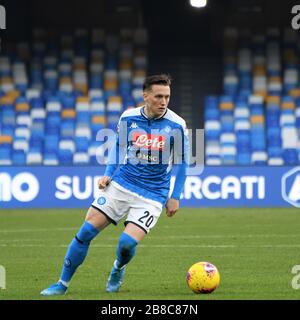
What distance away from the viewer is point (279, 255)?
12.9 meters

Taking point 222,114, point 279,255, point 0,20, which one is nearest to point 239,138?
point 222,114

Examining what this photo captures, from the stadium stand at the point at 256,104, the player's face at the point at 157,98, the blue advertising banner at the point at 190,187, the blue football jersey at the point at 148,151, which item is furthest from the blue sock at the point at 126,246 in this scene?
the stadium stand at the point at 256,104

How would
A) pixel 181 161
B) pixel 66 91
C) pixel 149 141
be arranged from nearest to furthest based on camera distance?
pixel 149 141, pixel 181 161, pixel 66 91

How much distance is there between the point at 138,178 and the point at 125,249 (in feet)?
2.19

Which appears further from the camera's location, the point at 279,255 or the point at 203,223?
the point at 203,223

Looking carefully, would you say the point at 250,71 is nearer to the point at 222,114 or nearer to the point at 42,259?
the point at 222,114

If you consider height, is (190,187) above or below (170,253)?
above

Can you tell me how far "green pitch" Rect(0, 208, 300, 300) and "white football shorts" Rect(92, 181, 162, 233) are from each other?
679 millimetres

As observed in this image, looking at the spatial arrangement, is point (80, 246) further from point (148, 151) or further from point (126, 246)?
point (148, 151)

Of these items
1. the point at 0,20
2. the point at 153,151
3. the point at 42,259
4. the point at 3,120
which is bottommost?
the point at 42,259

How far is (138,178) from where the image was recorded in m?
9.49

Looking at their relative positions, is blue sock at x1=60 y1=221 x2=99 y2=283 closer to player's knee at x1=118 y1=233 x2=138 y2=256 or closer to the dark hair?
player's knee at x1=118 y1=233 x2=138 y2=256

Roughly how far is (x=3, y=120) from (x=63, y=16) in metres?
3.42

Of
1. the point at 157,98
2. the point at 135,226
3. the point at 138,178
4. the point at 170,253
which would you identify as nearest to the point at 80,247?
the point at 135,226
